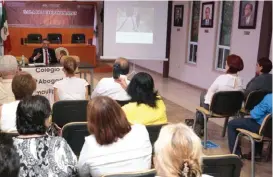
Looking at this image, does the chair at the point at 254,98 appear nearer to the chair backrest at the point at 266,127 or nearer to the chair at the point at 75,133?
the chair backrest at the point at 266,127

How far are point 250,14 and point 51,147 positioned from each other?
548 centimetres

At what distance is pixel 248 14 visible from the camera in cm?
636

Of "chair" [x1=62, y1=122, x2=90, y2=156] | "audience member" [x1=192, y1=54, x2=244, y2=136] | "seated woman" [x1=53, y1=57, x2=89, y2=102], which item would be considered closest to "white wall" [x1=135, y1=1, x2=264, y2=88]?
"audience member" [x1=192, y1=54, x2=244, y2=136]

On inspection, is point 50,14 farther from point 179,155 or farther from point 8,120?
point 179,155

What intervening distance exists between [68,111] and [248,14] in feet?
14.6

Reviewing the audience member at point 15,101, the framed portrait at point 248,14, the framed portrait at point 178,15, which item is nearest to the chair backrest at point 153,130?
the audience member at point 15,101

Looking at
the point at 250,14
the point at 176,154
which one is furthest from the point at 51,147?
the point at 250,14

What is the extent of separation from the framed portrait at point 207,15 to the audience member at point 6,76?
16.2 ft

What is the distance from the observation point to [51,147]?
1762mm

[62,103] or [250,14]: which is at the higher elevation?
[250,14]

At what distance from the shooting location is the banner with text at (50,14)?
37.1 ft

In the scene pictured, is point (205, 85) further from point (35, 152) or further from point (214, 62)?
point (35, 152)

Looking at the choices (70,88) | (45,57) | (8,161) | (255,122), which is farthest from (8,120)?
(45,57)

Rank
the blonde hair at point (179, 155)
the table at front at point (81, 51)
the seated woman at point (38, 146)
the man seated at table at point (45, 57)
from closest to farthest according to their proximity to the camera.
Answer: the blonde hair at point (179, 155)
the seated woman at point (38, 146)
the man seated at table at point (45, 57)
the table at front at point (81, 51)
